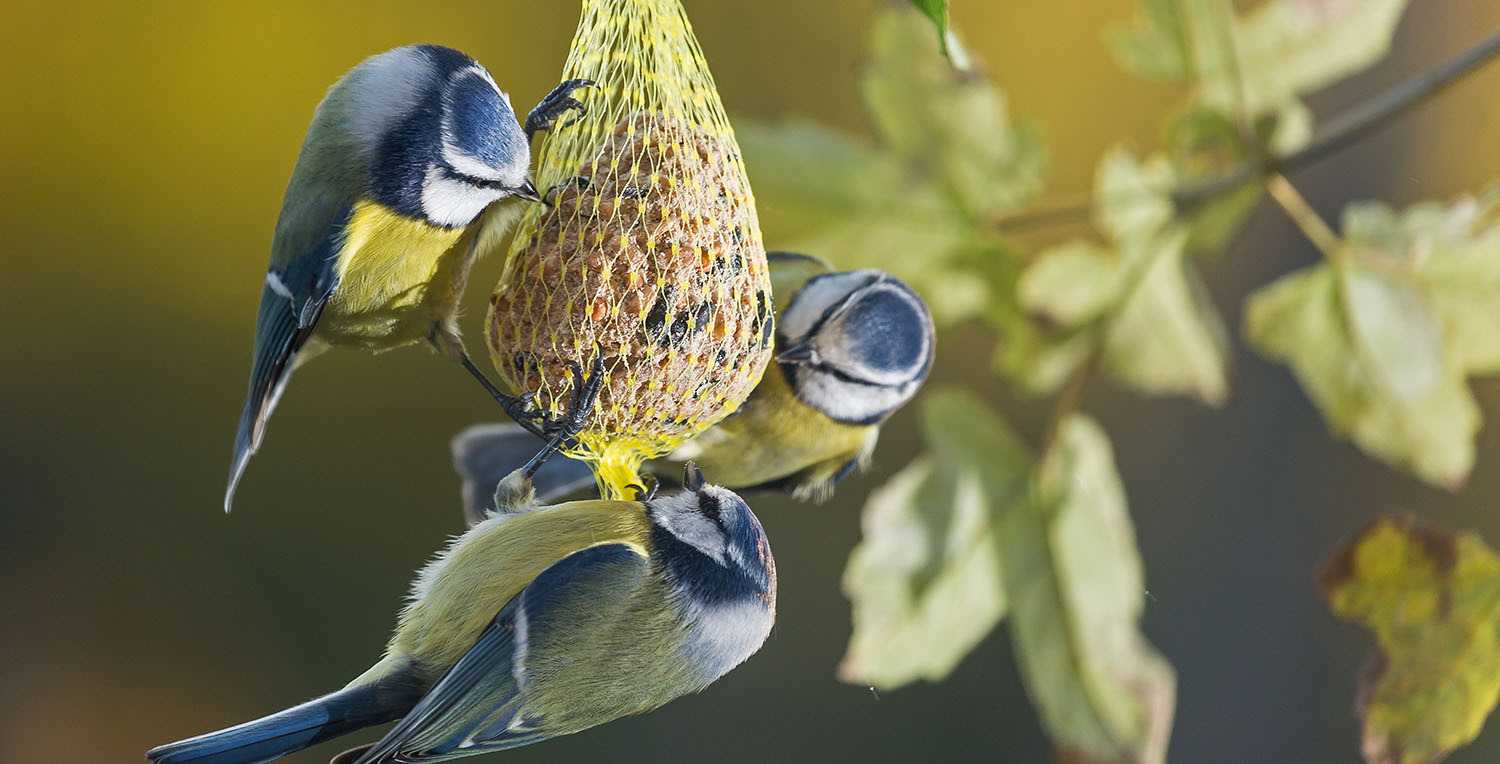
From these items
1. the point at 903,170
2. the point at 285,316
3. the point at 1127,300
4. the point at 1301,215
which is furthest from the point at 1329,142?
the point at 285,316

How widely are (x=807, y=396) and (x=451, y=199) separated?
0.42 m

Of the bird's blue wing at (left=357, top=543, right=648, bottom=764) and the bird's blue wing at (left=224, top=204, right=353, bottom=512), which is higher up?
the bird's blue wing at (left=224, top=204, right=353, bottom=512)

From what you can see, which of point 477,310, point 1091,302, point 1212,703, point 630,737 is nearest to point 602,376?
point 1091,302

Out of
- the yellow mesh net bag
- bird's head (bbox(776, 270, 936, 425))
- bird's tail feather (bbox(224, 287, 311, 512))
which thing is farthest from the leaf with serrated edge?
bird's tail feather (bbox(224, 287, 311, 512))

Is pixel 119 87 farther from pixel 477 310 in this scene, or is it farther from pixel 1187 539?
pixel 1187 539

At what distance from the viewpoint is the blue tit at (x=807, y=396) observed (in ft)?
3.58

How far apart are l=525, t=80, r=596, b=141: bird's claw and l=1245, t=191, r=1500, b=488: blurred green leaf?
71 cm

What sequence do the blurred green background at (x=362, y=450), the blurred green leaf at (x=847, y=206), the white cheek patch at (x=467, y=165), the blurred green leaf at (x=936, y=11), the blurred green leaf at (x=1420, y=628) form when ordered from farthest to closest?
the blurred green background at (x=362, y=450) → the blurred green leaf at (x=847, y=206) → the blurred green leaf at (x=1420, y=628) → the white cheek patch at (x=467, y=165) → the blurred green leaf at (x=936, y=11)

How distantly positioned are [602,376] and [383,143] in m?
0.27

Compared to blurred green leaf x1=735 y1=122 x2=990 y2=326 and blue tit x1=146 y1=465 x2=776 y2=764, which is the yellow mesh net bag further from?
blurred green leaf x1=735 y1=122 x2=990 y2=326

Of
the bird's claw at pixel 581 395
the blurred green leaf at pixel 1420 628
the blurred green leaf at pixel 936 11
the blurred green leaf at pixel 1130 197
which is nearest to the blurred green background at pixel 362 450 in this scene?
the blurred green leaf at pixel 1130 197

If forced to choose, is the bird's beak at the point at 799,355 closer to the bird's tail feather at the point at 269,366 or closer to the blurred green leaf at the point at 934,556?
the blurred green leaf at the point at 934,556

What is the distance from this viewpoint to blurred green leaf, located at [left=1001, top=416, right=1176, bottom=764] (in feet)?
3.78

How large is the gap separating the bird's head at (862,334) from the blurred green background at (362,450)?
1299mm
